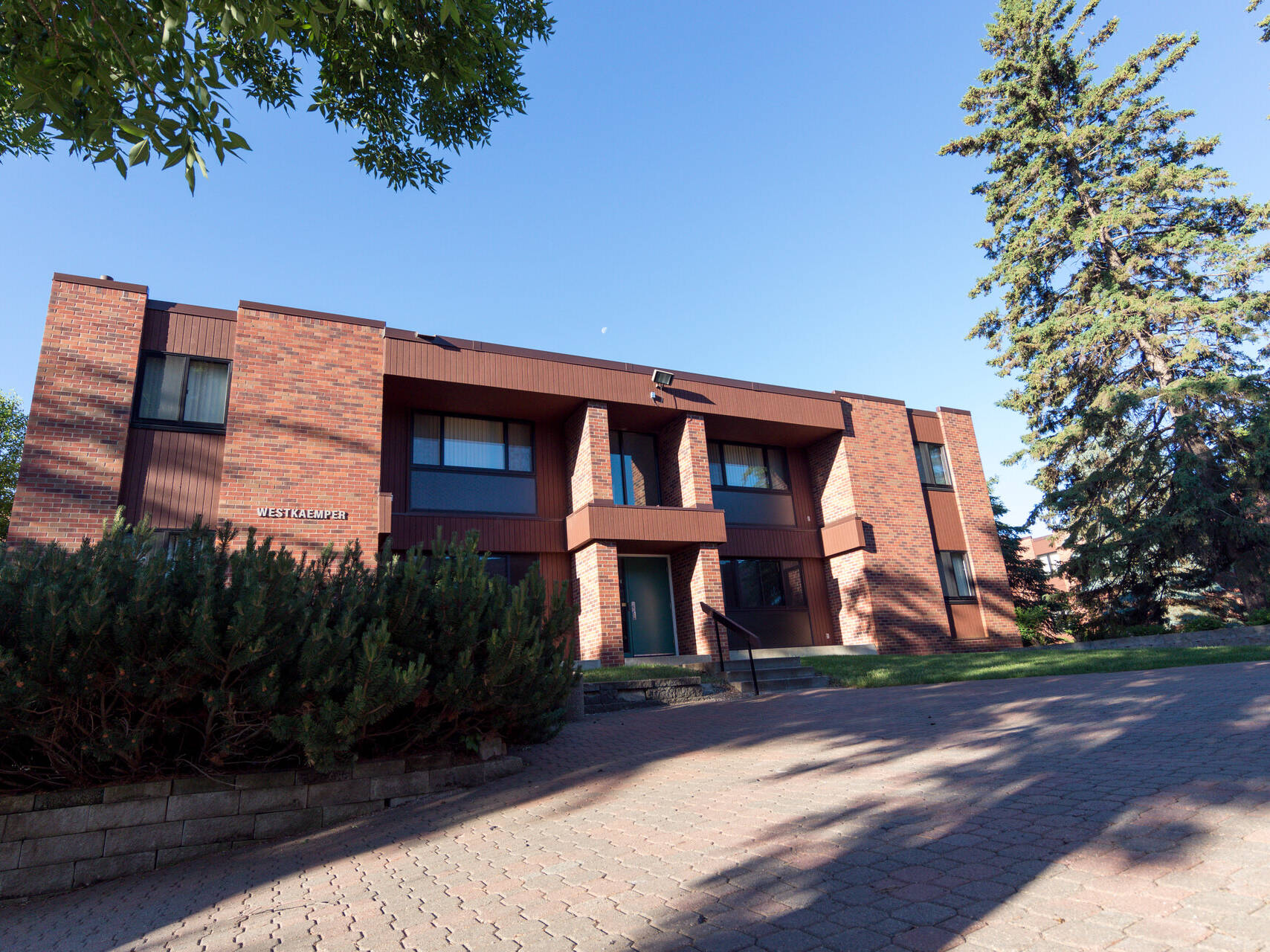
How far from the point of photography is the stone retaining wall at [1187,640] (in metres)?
14.6

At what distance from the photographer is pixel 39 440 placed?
10.3 metres

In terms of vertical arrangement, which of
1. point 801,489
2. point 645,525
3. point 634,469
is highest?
point 634,469

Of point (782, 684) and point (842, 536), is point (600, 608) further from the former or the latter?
point (842, 536)

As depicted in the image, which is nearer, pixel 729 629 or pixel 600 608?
pixel 729 629

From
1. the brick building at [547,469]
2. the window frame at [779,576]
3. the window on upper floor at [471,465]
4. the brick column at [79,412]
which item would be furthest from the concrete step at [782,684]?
the brick column at [79,412]

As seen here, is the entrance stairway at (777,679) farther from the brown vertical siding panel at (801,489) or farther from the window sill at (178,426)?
the window sill at (178,426)

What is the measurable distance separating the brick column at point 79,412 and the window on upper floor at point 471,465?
4824 millimetres

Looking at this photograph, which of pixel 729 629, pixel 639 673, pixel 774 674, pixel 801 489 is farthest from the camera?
pixel 801 489

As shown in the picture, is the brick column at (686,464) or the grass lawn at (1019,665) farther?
the brick column at (686,464)

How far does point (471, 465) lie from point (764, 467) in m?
7.48

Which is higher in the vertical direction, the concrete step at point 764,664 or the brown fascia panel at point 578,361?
the brown fascia panel at point 578,361

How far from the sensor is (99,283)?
1134cm

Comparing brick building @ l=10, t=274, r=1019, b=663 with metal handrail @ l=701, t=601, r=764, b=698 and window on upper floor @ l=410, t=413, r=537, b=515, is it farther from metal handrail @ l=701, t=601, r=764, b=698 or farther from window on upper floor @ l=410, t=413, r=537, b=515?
metal handrail @ l=701, t=601, r=764, b=698

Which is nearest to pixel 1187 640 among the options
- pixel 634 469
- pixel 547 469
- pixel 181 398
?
pixel 634 469
